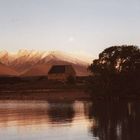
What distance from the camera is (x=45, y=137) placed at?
30.6m

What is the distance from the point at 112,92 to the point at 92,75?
4.90 metres

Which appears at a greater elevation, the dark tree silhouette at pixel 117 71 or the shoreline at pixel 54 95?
the dark tree silhouette at pixel 117 71

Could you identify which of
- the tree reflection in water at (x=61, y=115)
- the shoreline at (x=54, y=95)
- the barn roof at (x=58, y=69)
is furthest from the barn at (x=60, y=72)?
the tree reflection in water at (x=61, y=115)

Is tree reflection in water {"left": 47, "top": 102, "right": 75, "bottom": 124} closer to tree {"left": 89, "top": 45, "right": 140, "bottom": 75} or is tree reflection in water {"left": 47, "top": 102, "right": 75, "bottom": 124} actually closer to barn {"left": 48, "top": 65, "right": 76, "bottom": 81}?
tree {"left": 89, "top": 45, "right": 140, "bottom": 75}

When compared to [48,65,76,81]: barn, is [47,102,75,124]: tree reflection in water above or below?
below

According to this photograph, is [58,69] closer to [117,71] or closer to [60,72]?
[60,72]

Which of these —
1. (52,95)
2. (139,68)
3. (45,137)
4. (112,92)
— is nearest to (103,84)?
(112,92)

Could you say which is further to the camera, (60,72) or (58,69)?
(58,69)

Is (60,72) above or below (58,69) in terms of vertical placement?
below

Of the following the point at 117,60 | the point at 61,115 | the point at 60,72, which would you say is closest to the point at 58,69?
the point at 60,72

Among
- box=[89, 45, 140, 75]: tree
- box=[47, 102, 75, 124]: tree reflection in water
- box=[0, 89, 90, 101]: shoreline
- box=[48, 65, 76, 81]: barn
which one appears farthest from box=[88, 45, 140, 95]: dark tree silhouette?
box=[48, 65, 76, 81]: barn

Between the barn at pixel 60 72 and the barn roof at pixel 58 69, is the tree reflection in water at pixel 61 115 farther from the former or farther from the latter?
the barn roof at pixel 58 69

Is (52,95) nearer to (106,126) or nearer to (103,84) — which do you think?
(103,84)

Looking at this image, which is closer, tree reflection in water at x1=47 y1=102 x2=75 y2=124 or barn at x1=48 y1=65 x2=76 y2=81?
tree reflection in water at x1=47 y1=102 x2=75 y2=124
